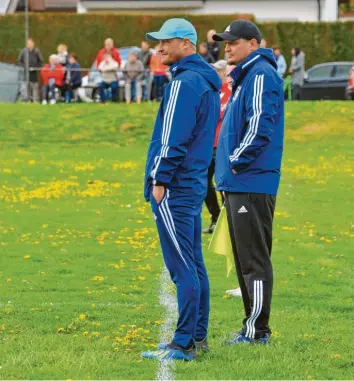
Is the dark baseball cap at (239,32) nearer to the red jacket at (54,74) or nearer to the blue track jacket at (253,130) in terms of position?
the blue track jacket at (253,130)

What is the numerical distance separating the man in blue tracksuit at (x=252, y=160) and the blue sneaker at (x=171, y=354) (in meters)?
0.52

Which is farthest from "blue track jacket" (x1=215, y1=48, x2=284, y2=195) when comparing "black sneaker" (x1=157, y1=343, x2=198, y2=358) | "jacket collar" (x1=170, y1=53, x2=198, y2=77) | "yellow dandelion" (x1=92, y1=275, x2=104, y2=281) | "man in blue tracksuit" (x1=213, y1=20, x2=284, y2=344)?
"yellow dandelion" (x1=92, y1=275, x2=104, y2=281)

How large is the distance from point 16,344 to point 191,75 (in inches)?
83.4

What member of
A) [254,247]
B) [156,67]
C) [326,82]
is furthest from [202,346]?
[326,82]

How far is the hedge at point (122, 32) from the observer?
1629 inches

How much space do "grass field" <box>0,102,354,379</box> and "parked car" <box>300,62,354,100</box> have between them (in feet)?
41.7

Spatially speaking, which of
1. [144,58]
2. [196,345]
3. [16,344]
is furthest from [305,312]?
[144,58]

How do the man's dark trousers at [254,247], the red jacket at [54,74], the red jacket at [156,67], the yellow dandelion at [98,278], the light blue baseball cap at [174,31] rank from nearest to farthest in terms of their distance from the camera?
1. the light blue baseball cap at [174,31]
2. the man's dark trousers at [254,247]
3. the yellow dandelion at [98,278]
4. the red jacket at [156,67]
5. the red jacket at [54,74]

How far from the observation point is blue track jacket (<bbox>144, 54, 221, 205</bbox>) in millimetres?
6797

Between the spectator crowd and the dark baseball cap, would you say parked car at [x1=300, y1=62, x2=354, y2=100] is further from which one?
the dark baseball cap

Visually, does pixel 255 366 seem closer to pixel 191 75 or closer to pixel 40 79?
pixel 191 75

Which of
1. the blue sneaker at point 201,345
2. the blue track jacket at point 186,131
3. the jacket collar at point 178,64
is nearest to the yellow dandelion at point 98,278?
the blue sneaker at point 201,345

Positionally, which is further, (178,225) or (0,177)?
(0,177)

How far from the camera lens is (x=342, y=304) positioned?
29.6ft
